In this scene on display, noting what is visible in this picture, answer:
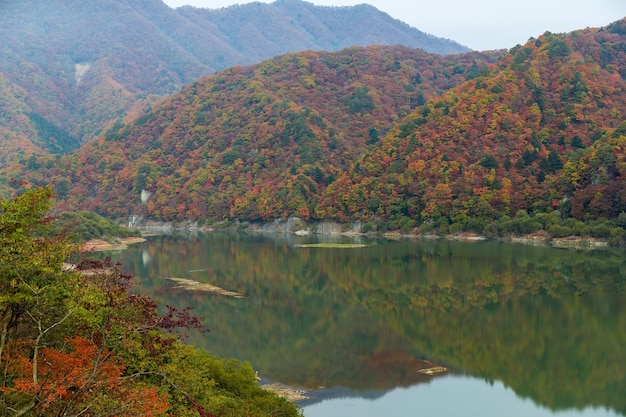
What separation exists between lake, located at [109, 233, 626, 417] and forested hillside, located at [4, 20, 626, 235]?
1070 inches

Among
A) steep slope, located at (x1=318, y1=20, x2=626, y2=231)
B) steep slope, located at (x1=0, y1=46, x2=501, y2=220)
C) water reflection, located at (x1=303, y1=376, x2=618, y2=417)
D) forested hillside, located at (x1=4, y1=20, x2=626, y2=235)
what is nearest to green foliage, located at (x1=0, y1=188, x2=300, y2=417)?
water reflection, located at (x1=303, y1=376, x2=618, y2=417)

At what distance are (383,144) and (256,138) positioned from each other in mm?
41794

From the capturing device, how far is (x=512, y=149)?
10256cm

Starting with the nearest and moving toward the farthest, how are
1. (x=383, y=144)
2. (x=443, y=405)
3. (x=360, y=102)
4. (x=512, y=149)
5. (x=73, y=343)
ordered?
1. (x=73, y=343)
2. (x=443, y=405)
3. (x=512, y=149)
4. (x=383, y=144)
5. (x=360, y=102)

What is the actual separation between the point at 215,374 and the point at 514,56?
398 feet

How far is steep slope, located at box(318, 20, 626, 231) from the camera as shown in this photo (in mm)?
88188

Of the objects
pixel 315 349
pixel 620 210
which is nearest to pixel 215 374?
pixel 315 349

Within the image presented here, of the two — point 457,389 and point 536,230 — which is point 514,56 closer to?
point 536,230

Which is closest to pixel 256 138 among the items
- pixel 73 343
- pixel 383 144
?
pixel 383 144

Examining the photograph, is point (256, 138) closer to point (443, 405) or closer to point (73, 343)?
point (443, 405)

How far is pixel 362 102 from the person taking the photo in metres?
158

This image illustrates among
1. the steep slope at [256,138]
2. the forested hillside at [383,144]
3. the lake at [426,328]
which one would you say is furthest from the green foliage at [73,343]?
the steep slope at [256,138]

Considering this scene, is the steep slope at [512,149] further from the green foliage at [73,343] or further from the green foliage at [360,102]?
the green foliage at [73,343]

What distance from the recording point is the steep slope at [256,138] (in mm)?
136875
